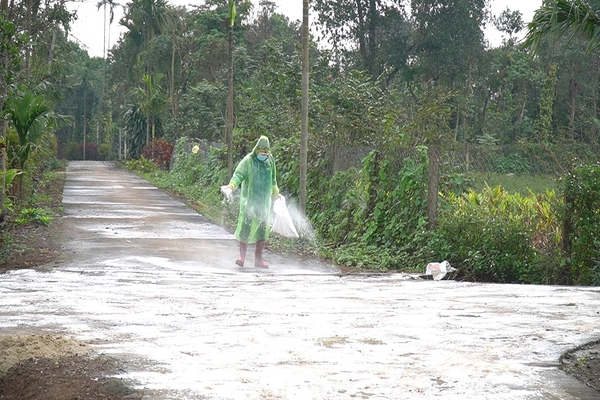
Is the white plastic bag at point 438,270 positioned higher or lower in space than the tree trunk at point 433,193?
lower

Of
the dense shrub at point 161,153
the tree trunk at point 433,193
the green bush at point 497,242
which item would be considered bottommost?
the green bush at point 497,242

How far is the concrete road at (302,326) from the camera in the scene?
5516mm

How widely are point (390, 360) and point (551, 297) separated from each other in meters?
3.88

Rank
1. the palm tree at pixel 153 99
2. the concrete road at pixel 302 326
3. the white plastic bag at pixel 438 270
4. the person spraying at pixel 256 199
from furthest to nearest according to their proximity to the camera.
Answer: the palm tree at pixel 153 99, the person spraying at pixel 256 199, the white plastic bag at pixel 438 270, the concrete road at pixel 302 326

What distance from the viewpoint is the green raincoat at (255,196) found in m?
13.3

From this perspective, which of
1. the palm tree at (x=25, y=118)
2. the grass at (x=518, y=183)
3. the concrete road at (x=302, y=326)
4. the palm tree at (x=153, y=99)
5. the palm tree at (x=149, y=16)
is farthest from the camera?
the palm tree at (x=149, y=16)

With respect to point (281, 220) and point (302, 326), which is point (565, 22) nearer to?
point (281, 220)

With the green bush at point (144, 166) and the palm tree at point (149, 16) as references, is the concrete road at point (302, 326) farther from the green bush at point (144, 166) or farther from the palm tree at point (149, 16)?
the palm tree at point (149, 16)

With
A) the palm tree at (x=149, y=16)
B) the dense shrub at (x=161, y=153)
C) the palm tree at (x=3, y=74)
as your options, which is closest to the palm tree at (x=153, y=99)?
the palm tree at (x=149, y=16)

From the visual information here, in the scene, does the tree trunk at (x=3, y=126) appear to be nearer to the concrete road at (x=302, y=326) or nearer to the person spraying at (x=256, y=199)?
the concrete road at (x=302, y=326)

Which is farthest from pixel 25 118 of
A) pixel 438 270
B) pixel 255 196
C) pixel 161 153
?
pixel 161 153

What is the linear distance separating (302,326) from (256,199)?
19.9 feet

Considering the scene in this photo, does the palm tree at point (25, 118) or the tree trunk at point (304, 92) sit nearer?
the tree trunk at point (304, 92)

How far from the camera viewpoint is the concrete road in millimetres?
5516
